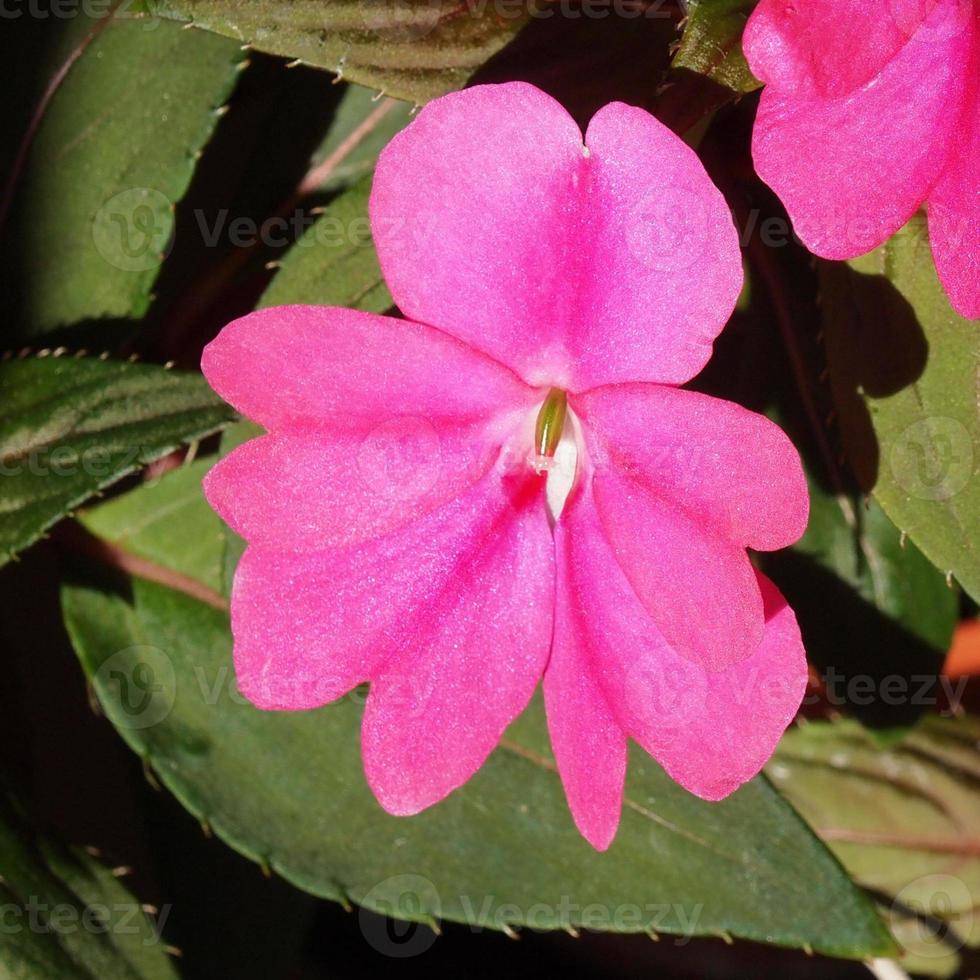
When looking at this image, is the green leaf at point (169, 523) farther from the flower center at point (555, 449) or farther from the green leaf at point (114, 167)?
the flower center at point (555, 449)

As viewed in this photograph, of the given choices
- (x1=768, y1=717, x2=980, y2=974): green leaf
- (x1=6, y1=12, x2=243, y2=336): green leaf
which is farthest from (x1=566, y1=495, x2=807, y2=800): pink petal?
(x1=768, y1=717, x2=980, y2=974): green leaf

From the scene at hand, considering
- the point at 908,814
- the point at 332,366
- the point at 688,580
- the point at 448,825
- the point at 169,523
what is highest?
the point at 332,366

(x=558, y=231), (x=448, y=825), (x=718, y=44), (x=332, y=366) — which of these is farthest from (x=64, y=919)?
(x=718, y=44)

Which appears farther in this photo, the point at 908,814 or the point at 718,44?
the point at 908,814

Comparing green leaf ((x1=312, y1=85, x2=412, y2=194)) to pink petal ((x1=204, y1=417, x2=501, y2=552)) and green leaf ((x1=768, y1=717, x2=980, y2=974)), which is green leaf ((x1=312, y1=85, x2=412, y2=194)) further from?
green leaf ((x1=768, y1=717, x2=980, y2=974))

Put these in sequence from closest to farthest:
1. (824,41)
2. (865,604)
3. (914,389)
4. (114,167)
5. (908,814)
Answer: (824,41) < (914,389) < (114,167) < (865,604) < (908,814)

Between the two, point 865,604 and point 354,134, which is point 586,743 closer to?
point 865,604
